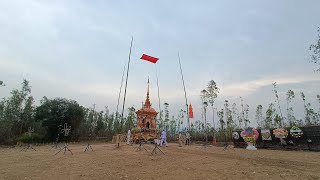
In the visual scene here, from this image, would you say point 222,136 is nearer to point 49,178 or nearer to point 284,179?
point 284,179

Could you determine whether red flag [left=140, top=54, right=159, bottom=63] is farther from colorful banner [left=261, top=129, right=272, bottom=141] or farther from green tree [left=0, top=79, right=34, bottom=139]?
green tree [left=0, top=79, right=34, bottom=139]

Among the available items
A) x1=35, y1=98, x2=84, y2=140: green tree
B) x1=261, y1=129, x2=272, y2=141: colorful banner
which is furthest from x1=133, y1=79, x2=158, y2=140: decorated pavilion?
x1=261, y1=129, x2=272, y2=141: colorful banner

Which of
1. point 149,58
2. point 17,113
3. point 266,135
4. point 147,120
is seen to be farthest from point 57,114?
point 266,135

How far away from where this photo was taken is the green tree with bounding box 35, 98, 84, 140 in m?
38.4

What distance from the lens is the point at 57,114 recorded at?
39.2 metres

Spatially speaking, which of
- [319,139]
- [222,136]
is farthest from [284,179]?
[222,136]

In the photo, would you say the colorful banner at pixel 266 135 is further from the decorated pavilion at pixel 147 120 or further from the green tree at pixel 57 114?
the green tree at pixel 57 114

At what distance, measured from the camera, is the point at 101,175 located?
28.2ft

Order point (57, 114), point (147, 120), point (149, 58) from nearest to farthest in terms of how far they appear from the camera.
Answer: point (149, 58)
point (147, 120)
point (57, 114)

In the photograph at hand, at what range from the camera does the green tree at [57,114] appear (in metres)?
38.4

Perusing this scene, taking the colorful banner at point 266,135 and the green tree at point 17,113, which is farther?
the green tree at point 17,113

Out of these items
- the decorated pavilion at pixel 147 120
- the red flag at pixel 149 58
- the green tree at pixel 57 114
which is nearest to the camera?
the red flag at pixel 149 58

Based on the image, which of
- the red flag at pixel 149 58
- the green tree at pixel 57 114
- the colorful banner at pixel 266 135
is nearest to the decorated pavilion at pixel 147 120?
the red flag at pixel 149 58

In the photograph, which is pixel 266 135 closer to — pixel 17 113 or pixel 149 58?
pixel 149 58
